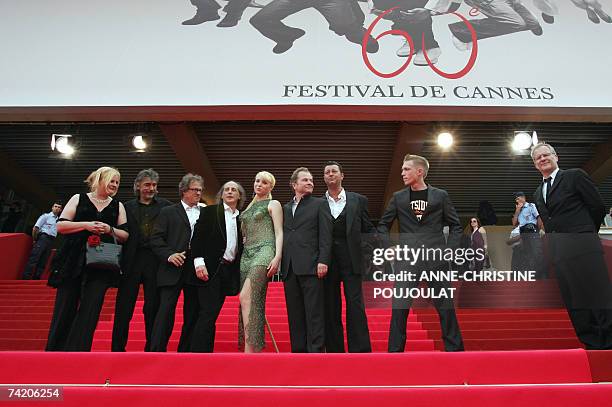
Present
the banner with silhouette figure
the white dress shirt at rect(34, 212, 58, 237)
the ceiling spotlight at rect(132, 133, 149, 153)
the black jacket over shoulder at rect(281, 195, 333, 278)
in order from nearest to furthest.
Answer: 1. the black jacket over shoulder at rect(281, 195, 333, 278)
2. the banner with silhouette figure
3. the white dress shirt at rect(34, 212, 58, 237)
4. the ceiling spotlight at rect(132, 133, 149, 153)

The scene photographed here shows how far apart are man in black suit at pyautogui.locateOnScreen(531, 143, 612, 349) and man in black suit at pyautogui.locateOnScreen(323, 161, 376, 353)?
1183mm

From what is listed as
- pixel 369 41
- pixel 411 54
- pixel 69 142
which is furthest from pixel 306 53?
pixel 69 142

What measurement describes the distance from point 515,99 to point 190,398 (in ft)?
14.0

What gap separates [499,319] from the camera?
3959mm

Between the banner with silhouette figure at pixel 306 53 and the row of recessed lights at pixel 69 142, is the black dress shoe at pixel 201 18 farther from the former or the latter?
the row of recessed lights at pixel 69 142

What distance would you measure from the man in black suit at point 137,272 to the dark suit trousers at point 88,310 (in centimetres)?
19

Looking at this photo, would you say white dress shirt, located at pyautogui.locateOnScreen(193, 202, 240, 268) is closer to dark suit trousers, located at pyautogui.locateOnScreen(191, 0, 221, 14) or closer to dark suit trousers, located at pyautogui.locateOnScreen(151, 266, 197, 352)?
dark suit trousers, located at pyautogui.locateOnScreen(151, 266, 197, 352)

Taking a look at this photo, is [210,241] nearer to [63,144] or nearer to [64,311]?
[64,311]

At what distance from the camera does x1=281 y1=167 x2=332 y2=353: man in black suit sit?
2830mm

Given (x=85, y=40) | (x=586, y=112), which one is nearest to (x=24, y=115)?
(x=85, y=40)

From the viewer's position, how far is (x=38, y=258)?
732 centimetres

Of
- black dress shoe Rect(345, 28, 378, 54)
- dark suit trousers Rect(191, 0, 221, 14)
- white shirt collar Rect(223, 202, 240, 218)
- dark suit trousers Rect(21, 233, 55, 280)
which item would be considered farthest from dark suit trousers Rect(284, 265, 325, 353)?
dark suit trousers Rect(21, 233, 55, 280)

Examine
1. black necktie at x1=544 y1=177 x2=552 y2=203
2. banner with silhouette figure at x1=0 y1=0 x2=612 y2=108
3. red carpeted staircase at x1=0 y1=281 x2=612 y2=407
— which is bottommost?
red carpeted staircase at x1=0 y1=281 x2=612 y2=407

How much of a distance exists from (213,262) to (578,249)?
228 centimetres
